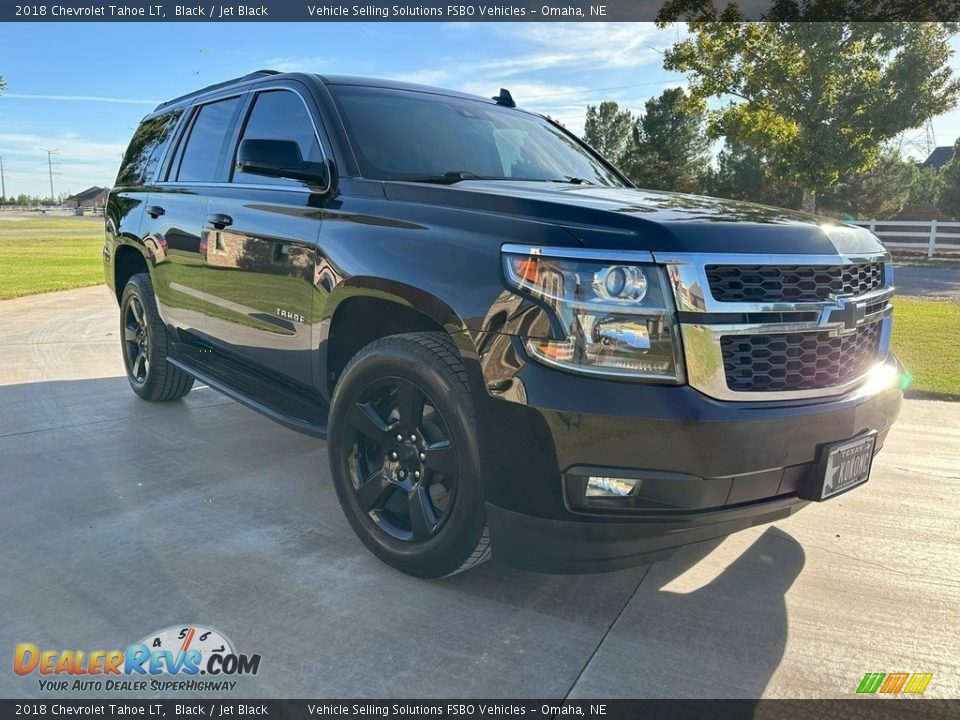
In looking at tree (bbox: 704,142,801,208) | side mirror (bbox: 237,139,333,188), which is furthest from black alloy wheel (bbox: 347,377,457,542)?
tree (bbox: 704,142,801,208)

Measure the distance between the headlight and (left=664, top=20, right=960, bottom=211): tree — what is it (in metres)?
19.1

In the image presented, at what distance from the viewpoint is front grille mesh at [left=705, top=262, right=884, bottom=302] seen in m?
2.29

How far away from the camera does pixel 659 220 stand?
2355 millimetres

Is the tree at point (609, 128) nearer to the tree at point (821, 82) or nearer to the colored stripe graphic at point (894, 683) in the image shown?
the tree at point (821, 82)

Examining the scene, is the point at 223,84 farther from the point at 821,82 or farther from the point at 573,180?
the point at 821,82

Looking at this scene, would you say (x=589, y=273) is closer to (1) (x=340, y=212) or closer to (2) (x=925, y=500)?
(1) (x=340, y=212)

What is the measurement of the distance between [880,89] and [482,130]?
19.4 m

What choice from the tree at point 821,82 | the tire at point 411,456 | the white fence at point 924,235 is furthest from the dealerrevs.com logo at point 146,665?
the white fence at point 924,235

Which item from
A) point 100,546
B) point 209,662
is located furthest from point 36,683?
point 100,546

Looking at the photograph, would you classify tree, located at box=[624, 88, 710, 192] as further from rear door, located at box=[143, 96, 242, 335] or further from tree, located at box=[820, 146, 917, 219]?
rear door, located at box=[143, 96, 242, 335]

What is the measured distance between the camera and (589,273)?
2264 mm

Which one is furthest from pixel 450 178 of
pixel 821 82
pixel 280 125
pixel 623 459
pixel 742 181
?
pixel 742 181

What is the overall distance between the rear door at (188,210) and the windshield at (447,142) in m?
1.12

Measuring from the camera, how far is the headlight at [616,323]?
223cm
